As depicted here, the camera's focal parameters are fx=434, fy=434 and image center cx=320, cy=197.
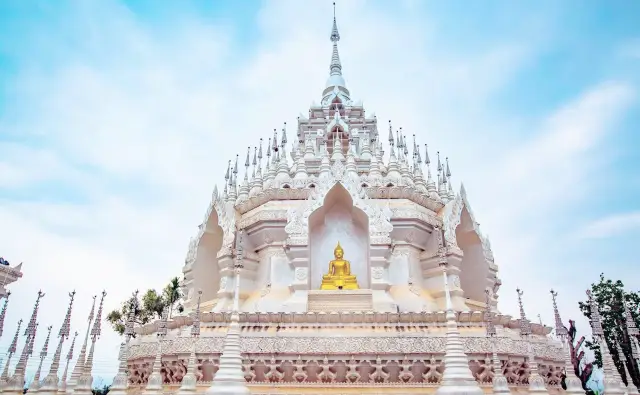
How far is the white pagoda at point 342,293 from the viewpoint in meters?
9.95

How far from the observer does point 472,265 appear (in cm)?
1611

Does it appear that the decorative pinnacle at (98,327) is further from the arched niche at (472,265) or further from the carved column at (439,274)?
the arched niche at (472,265)

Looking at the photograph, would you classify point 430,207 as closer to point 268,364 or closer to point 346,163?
point 346,163

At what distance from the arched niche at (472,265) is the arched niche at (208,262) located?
29.0ft

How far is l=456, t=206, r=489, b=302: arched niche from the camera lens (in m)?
15.8

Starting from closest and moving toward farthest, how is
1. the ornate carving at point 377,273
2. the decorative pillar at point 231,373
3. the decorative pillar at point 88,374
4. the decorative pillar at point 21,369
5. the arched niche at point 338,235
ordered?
the decorative pillar at point 231,373
the decorative pillar at point 88,374
the decorative pillar at point 21,369
the ornate carving at point 377,273
the arched niche at point 338,235

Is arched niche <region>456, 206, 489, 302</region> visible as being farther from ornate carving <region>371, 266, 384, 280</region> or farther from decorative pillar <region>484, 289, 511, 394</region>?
decorative pillar <region>484, 289, 511, 394</region>

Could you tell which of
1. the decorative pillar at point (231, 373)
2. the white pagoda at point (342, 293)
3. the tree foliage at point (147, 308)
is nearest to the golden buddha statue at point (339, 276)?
the white pagoda at point (342, 293)

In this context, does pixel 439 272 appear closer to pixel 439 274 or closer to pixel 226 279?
pixel 439 274

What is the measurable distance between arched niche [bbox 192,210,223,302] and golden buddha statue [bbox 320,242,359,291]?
4.76m

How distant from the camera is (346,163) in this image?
1576 cm

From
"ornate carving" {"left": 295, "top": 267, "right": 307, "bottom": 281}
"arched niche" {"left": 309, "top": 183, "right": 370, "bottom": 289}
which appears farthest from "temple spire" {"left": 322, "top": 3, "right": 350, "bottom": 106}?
"ornate carving" {"left": 295, "top": 267, "right": 307, "bottom": 281}

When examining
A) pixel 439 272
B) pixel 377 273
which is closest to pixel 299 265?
pixel 377 273

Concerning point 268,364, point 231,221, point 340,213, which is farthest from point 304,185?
point 268,364
